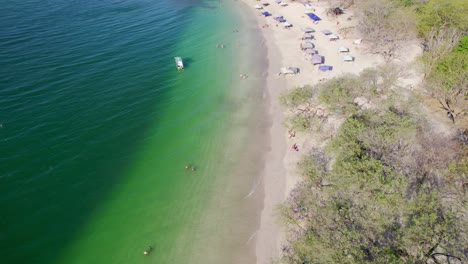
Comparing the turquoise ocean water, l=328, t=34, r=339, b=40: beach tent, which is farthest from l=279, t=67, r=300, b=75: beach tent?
l=328, t=34, r=339, b=40: beach tent

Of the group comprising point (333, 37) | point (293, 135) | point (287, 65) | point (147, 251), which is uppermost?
point (333, 37)

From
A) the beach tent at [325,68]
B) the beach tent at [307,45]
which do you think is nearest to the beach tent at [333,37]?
the beach tent at [307,45]

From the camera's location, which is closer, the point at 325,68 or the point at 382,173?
the point at 382,173

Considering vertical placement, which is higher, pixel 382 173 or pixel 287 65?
pixel 382 173

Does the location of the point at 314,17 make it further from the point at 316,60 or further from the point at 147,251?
the point at 147,251

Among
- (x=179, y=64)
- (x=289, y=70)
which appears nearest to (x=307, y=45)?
(x=289, y=70)

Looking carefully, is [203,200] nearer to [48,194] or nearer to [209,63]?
[48,194]

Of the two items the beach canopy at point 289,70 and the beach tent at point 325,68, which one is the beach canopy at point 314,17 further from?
the beach canopy at point 289,70

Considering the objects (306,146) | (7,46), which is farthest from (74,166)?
(7,46)
